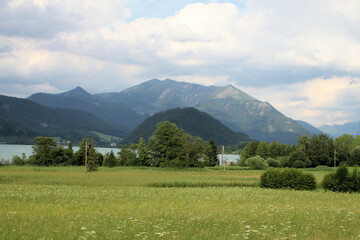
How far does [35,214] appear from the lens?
18141mm

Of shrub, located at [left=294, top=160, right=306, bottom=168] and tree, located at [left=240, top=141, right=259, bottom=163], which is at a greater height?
tree, located at [left=240, top=141, right=259, bottom=163]

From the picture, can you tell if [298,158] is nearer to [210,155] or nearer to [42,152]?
[210,155]

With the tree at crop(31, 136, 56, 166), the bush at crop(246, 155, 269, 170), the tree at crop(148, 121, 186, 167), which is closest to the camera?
the tree at crop(31, 136, 56, 166)

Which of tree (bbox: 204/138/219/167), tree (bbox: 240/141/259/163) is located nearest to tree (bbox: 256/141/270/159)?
tree (bbox: 240/141/259/163)

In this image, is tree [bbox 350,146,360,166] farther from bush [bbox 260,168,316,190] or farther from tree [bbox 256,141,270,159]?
bush [bbox 260,168,316,190]

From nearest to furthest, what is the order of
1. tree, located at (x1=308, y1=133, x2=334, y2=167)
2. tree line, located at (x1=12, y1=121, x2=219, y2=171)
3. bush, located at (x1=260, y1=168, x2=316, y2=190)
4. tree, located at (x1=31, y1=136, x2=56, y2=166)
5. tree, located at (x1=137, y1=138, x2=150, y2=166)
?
bush, located at (x1=260, y1=168, x2=316, y2=190)
tree, located at (x1=31, y1=136, x2=56, y2=166)
tree line, located at (x1=12, y1=121, x2=219, y2=171)
tree, located at (x1=137, y1=138, x2=150, y2=166)
tree, located at (x1=308, y1=133, x2=334, y2=167)

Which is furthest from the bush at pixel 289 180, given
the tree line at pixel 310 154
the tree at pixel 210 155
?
the tree at pixel 210 155

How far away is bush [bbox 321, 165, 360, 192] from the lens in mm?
43719

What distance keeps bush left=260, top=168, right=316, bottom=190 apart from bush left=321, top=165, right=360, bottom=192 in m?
2.36

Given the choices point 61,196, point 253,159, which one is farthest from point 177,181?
point 253,159

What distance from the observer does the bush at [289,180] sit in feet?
154

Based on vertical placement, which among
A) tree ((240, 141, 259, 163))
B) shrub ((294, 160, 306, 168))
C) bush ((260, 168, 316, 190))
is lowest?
shrub ((294, 160, 306, 168))

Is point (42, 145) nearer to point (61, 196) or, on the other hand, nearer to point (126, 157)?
point (126, 157)

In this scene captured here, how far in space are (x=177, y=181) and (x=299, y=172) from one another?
18631mm
